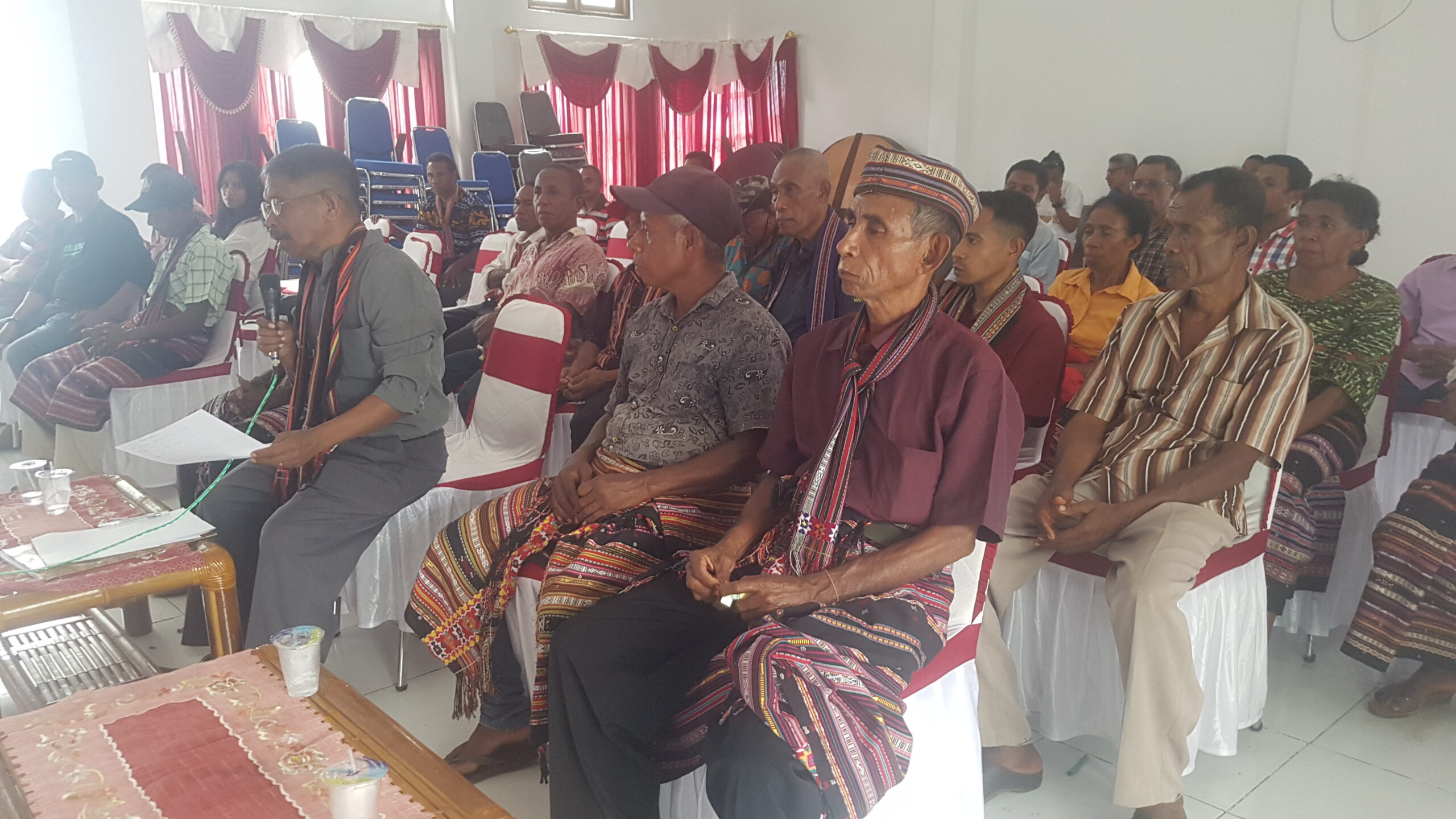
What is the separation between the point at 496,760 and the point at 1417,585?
2301 millimetres

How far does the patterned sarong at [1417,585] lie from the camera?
243cm

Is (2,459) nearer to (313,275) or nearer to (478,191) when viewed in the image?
(313,275)

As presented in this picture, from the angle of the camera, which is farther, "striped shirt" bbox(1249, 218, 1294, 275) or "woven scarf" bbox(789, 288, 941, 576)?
"striped shirt" bbox(1249, 218, 1294, 275)

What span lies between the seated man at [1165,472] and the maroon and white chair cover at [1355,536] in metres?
0.84

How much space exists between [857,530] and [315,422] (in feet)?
4.77

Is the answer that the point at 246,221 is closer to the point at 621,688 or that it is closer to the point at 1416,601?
the point at 621,688

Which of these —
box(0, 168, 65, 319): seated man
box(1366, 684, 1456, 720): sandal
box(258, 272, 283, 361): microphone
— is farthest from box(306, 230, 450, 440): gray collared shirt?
box(0, 168, 65, 319): seated man

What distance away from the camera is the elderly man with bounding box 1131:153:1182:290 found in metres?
3.89

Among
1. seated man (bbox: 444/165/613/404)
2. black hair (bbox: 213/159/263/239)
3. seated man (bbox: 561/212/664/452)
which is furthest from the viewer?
black hair (bbox: 213/159/263/239)

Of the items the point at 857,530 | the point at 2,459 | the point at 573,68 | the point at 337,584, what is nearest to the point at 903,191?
the point at 857,530

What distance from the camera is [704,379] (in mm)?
2105

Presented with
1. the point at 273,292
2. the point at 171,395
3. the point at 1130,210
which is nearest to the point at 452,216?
the point at 171,395

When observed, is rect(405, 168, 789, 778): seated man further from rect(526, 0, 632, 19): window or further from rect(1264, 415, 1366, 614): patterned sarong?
rect(526, 0, 632, 19): window

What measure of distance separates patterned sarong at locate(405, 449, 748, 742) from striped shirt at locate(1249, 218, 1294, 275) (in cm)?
272
